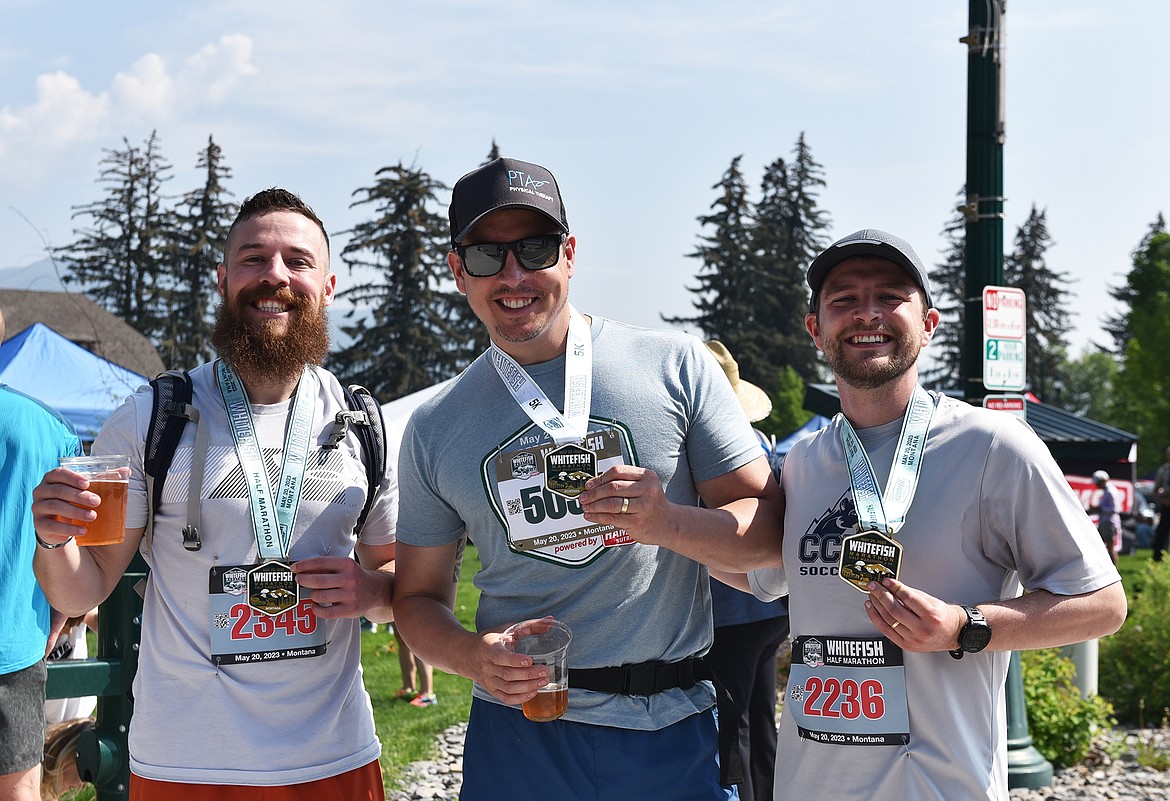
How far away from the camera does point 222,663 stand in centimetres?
284

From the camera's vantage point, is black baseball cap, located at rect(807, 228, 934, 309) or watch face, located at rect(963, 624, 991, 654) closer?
watch face, located at rect(963, 624, 991, 654)

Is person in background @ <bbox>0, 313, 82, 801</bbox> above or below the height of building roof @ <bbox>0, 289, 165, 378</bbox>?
below

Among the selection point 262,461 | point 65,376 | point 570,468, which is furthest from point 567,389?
point 65,376

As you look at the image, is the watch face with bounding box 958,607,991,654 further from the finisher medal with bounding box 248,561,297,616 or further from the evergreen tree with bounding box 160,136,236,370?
the evergreen tree with bounding box 160,136,236,370

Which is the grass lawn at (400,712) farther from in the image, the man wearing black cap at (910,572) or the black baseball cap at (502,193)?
the black baseball cap at (502,193)

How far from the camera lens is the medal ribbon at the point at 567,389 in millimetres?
2712

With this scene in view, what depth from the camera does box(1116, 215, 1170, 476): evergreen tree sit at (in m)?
46.2

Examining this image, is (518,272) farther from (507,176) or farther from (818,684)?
(818,684)

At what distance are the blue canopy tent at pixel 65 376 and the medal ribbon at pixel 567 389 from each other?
10.3 m

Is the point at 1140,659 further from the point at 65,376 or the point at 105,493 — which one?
the point at 65,376

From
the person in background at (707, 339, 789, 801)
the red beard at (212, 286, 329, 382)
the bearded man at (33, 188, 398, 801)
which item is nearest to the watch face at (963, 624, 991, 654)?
the bearded man at (33, 188, 398, 801)

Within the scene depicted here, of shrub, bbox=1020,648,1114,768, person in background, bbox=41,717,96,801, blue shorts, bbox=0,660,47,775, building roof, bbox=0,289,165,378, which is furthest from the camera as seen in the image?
building roof, bbox=0,289,165,378

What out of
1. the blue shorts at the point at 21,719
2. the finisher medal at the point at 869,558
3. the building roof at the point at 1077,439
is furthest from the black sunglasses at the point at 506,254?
the building roof at the point at 1077,439

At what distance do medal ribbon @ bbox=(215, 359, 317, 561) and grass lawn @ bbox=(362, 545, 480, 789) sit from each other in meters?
4.21
